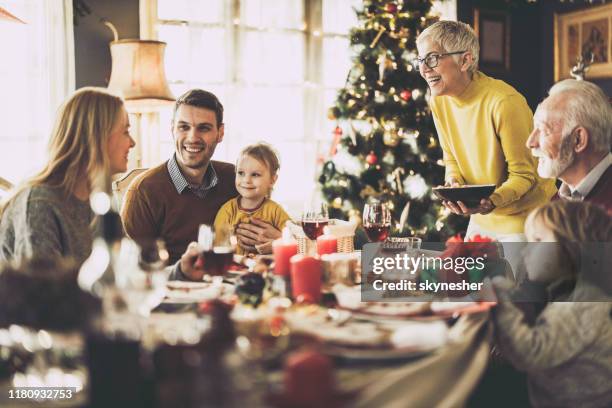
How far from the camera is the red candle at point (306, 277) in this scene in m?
1.72

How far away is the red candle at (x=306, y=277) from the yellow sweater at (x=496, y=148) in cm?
115

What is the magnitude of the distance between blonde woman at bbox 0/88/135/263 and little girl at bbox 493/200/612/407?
3.67 ft

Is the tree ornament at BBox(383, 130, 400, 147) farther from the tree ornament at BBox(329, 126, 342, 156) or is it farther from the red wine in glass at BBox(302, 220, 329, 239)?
the red wine in glass at BBox(302, 220, 329, 239)

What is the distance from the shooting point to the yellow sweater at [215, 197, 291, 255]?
281 cm

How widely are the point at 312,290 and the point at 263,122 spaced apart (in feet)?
12.7

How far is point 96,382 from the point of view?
105 cm

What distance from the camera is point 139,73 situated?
168 inches

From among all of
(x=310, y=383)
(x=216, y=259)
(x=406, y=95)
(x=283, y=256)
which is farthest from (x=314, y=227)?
(x=406, y=95)

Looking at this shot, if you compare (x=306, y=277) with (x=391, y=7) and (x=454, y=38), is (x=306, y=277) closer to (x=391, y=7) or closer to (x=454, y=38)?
(x=454, y=38)

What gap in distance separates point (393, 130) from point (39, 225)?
11.1 feet

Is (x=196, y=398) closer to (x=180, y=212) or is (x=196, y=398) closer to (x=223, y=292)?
(x=223, y=292)

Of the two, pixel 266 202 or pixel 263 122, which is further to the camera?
pixel 263 122

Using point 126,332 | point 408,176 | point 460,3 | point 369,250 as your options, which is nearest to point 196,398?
point 126,332

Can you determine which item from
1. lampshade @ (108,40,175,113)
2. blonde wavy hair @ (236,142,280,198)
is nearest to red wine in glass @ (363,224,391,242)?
blonde wavy hair @ (236,142,280,198)
